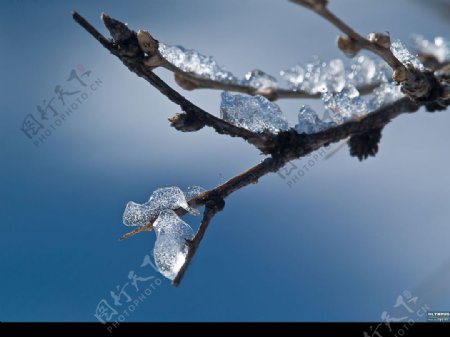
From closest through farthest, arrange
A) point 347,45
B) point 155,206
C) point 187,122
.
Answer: point 347,45, point 187,122, point 155,206

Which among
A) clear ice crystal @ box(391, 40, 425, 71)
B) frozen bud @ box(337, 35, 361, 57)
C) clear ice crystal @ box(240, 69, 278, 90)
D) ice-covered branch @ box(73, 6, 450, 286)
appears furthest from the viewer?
clear ice crystal @ box(240, 69, 278, 90)

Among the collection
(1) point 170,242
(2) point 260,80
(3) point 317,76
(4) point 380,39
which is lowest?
(1) point 170,242

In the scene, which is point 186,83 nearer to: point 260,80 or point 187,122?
point 187,122

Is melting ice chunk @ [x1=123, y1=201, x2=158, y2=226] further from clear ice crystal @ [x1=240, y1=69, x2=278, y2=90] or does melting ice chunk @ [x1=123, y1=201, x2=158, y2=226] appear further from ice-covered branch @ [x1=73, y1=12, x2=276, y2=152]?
clear ice crystal @ [x1=240, y1=69, x2=278, y2=90]

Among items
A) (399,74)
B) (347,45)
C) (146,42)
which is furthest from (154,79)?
(399,74)

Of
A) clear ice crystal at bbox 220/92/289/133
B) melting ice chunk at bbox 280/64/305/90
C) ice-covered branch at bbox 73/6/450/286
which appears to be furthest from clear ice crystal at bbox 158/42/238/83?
melting ice chunk at bbox 280/64/305/90

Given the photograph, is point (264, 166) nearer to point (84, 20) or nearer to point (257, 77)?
point (257, 77)
